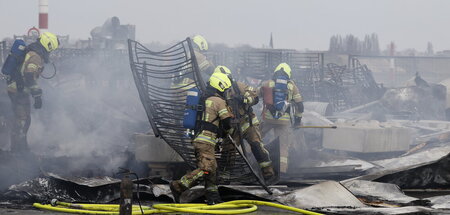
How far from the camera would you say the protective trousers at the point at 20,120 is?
1156 cm

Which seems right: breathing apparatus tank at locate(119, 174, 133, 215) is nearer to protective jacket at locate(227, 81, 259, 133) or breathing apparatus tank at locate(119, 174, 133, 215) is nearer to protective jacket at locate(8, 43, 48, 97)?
protective jacket at locate(227, 81, 259, 133)

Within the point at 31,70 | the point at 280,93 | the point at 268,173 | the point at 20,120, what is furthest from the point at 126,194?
the point at 20,120

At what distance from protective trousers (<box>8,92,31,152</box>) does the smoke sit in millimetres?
456

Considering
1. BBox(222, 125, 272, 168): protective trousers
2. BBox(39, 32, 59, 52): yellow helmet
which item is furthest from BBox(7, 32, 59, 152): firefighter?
BBox(222, 125, 272, 168): protective trousers

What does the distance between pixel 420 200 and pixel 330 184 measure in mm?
943

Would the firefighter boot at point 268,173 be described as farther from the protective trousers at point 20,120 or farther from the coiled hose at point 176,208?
the protective trousers at point 20,120

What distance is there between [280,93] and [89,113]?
15.4 feet

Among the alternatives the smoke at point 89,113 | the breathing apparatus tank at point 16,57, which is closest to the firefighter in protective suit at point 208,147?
the smoke at point 89,113

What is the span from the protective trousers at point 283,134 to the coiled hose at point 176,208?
3.15 metres

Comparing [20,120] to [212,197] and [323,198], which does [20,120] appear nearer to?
[212,197]

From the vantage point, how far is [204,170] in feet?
25.7

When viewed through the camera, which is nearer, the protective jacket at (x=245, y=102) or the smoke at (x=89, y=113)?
the protective jacket at (x=245, y=102)

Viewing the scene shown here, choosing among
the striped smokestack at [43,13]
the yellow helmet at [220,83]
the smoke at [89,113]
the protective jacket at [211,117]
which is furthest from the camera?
the striped smokestack at [43,13]

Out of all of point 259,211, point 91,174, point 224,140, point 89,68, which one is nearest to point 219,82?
point 224,140
